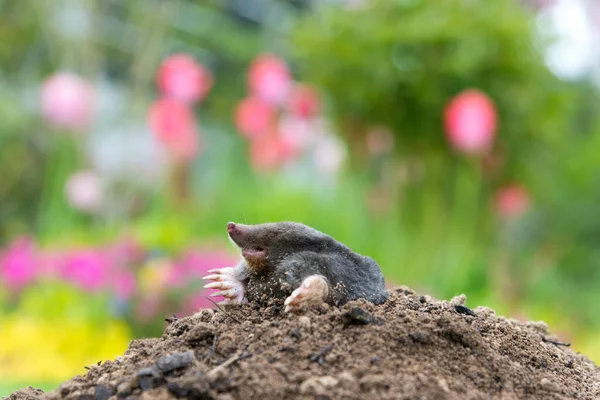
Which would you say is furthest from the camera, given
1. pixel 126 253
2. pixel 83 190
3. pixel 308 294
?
pixel 83 190

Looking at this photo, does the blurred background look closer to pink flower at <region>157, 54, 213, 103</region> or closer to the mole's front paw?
pink flower at <region>157, 54, 213, 103</region>

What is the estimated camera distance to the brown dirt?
162cm

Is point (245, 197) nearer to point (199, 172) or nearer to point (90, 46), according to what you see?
point (90, 46)

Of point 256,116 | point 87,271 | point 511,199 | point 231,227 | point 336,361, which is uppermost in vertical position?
point 256,116

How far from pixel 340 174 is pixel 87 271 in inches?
140


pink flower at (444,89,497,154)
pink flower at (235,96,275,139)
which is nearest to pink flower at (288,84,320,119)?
pink flower at (235,96,275,139)

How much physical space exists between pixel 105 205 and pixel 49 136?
8.03 ft

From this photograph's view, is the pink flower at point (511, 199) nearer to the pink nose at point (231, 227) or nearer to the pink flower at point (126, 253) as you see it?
the pink flower at point (126, 253)

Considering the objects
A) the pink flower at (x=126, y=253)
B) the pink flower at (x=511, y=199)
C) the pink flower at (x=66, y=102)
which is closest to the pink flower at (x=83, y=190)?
the pink flower at (x=66, y=102)

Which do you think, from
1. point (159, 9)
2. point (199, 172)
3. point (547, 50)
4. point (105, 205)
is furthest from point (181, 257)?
point (199, 172)

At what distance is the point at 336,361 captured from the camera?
67.7 inches

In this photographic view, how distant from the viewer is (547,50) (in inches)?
320

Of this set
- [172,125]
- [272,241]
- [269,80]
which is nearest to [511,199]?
[269,80]

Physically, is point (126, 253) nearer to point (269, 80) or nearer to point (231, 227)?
point (269, 80)
